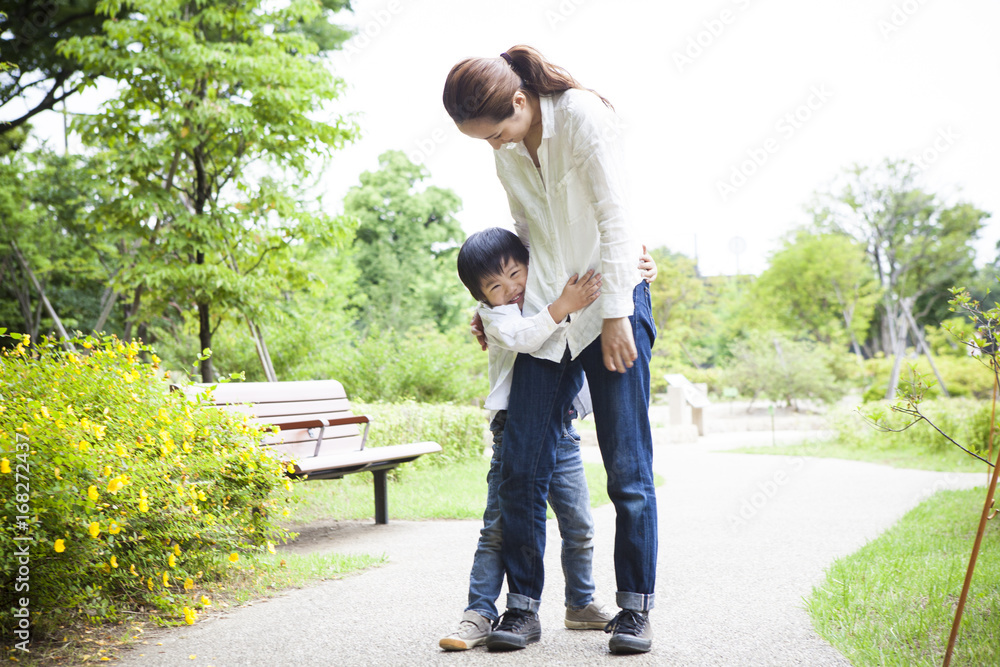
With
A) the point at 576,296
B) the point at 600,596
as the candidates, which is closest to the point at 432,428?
the point at 600,596

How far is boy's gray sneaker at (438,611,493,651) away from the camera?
208cm

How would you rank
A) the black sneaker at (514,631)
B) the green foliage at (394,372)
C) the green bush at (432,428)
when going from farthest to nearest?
1. the green foliage at (394,372)
2. the green bush at (432,428)
3. the black sneaker at (514,631)

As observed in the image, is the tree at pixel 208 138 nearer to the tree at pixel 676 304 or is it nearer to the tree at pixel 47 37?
the tree at pixel 47 37

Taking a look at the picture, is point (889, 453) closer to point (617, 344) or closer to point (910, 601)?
point (910, 601)

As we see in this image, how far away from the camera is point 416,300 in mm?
22625

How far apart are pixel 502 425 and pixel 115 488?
1091 millimetres

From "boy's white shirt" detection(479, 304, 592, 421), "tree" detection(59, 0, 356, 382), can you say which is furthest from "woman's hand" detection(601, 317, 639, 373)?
"tree" detection(59, 0, 356, 382)

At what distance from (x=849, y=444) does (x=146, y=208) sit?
8.79 metres

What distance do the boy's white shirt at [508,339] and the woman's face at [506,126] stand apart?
1.52 feet

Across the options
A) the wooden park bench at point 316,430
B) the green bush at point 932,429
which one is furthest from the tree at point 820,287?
the wooden park bench at point 316,430

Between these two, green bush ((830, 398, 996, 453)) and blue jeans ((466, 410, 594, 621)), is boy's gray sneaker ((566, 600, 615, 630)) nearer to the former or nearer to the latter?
blue jeans ((466, 410, 594, 621))

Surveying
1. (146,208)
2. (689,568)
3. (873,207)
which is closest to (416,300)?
(873,207)

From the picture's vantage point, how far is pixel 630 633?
6.66 feet

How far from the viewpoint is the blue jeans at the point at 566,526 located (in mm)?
2209
